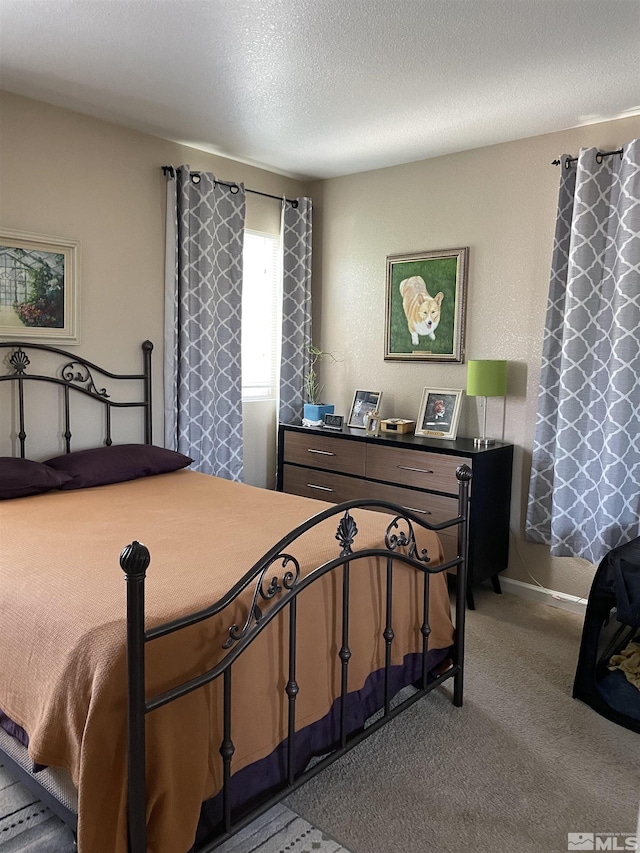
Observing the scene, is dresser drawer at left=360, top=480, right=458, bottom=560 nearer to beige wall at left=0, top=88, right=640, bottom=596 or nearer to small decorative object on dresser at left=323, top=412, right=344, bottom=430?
beige wall at left=0, top=88, right=640, bottom=596

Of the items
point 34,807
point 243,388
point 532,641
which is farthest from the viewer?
point 243,388

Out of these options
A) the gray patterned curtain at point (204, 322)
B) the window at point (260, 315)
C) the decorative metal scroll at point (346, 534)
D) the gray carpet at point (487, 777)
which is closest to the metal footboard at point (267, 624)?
the decorative metal scroll at point (346, 534)

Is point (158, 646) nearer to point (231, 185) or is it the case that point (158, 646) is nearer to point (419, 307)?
point (419, 307)

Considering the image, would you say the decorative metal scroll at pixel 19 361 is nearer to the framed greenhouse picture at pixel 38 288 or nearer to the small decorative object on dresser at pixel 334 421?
the framed greenhouse picture at pixel 38 288

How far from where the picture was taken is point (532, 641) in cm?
333

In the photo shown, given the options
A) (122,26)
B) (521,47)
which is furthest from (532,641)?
(122,26)

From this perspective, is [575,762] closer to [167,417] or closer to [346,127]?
[167,417]

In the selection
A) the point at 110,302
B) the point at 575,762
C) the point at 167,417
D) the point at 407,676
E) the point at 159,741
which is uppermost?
the point at 110,302

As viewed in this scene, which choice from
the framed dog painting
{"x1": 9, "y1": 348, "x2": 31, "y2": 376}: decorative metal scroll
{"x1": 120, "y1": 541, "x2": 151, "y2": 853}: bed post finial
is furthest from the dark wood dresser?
{"x1": 120, "y1": 541, "x2": 151, "y2": 853}: bed post finial

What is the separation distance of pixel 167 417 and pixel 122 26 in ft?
6.94

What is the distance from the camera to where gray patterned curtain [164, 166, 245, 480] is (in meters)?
4.06

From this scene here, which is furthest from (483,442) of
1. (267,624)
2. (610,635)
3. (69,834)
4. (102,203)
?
(69,834)

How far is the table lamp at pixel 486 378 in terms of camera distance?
3.79 metres

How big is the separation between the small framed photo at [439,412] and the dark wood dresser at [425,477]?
4.0 inches
